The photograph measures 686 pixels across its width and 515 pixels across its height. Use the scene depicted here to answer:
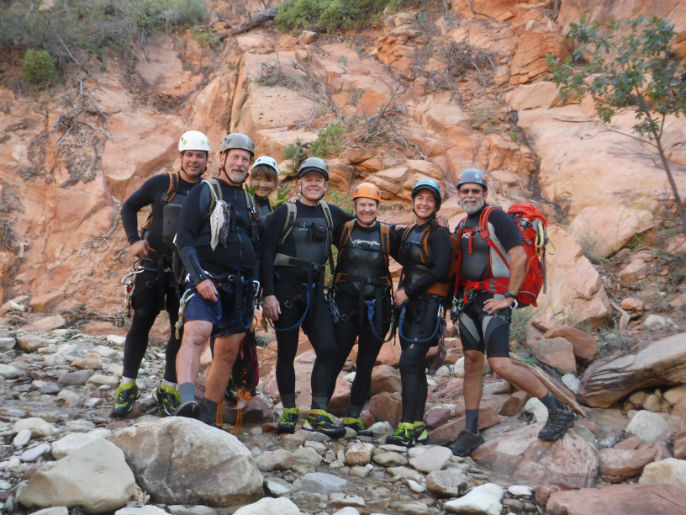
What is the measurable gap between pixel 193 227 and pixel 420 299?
2.20 metres

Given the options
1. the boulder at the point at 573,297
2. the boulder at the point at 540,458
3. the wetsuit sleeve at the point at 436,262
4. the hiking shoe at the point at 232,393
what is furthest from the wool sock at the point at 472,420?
the boulder at the point at 573,297

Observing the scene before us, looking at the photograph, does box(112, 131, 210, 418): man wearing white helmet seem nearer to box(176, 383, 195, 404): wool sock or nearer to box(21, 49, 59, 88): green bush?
box(176, 383, 195, 404): wool sock

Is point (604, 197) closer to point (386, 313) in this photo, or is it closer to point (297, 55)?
point (386, 313)

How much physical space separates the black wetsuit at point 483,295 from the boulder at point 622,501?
134 centimetres

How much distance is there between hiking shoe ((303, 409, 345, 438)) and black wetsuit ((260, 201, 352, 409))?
8cm

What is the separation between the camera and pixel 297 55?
1491 centimetres

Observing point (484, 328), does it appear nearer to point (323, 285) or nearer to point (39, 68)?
point (323, 285)

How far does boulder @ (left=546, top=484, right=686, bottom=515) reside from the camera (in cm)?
333

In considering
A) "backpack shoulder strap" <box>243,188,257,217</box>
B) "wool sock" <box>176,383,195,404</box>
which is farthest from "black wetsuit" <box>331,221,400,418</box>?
"wool sock" <box>176,383,195,404</box>

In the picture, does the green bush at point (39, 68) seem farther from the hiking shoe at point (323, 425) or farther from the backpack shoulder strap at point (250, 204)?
the hiking shoe at point (323, 425)

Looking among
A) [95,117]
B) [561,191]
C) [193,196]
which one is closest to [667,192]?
[561,191]

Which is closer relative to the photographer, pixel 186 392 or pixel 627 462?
pixel 186 392

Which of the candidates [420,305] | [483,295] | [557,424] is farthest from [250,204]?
[557,424]

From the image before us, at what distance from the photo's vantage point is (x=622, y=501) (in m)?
3.41
